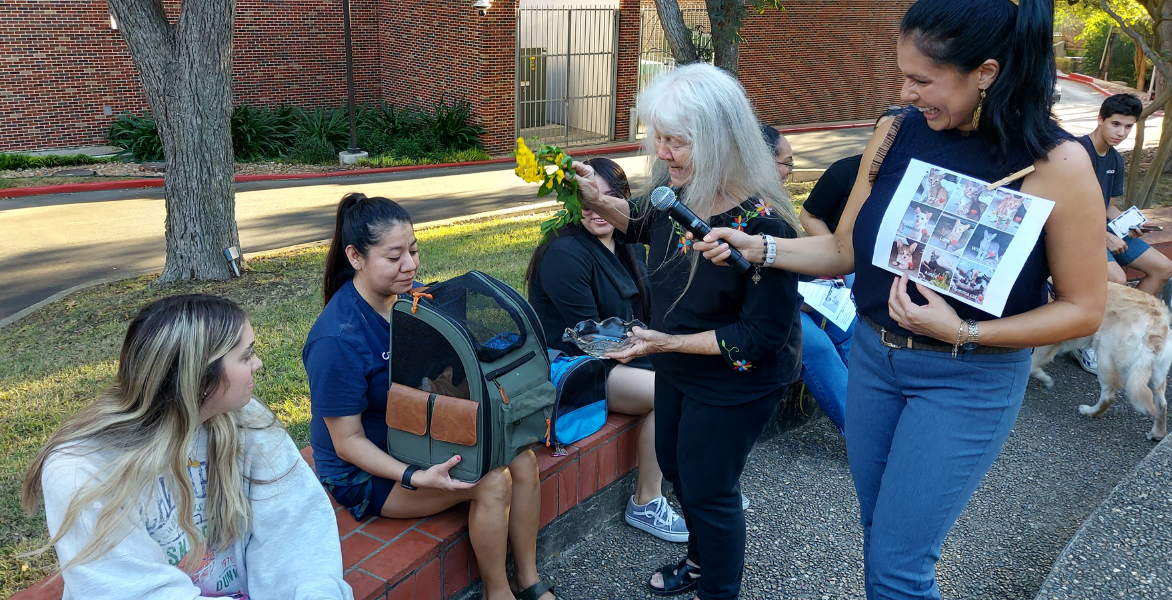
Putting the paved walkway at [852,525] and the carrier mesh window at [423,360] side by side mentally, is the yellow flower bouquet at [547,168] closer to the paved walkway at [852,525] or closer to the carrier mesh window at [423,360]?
the carrier mesh window at [423,360]

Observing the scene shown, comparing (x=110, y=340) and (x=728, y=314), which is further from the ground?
(x=728, y=314)

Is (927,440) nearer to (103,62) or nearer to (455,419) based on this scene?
(455,419)

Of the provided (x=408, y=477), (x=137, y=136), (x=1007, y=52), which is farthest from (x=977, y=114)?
(x=137, y=136)

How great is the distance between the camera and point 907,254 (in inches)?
81.6

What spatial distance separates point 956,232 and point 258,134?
17197 mm

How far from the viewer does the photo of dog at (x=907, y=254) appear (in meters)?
2.06

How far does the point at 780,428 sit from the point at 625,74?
53.3 ft

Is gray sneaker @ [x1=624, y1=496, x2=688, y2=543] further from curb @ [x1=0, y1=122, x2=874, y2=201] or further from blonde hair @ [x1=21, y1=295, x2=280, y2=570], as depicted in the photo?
curb @ [x1=0, y1=122, x2=874, y2=201]

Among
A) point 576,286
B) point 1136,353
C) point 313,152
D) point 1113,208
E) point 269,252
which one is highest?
point 1113,208

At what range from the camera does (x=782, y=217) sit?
8.25ft

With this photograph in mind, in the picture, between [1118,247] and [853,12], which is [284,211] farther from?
[853,12]

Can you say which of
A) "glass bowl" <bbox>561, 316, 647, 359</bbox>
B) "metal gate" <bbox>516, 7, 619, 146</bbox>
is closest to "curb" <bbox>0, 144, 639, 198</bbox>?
"metal gate" <bbox>516, 7, 619, 146</bbox>

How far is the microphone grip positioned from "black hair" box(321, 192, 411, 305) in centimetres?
95

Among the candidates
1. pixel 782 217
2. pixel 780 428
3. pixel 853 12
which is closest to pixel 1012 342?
pixel 782 217
